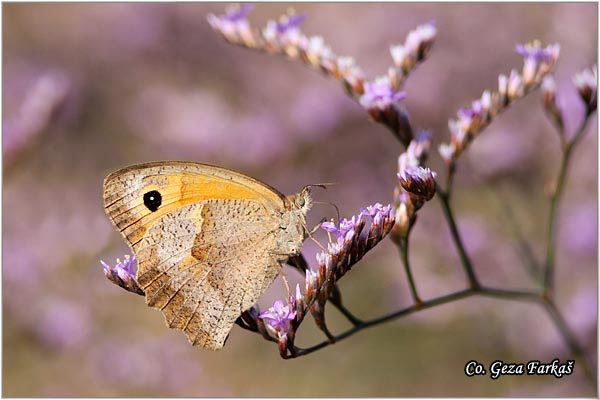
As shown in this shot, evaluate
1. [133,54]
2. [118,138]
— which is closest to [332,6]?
[133,54]

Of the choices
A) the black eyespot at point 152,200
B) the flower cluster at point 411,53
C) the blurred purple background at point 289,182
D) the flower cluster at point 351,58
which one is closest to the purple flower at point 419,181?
the flower cluster at point 351,58

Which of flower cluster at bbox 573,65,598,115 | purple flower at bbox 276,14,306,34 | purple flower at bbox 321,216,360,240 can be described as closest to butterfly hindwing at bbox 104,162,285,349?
purple flower at bbox 321,216,360,240

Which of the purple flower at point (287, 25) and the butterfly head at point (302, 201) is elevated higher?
the purple flower at point (287, 25)

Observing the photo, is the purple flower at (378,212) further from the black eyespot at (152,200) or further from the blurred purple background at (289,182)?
the blurred purple background at (289,182)

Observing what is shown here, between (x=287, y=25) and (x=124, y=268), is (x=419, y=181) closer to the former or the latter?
(x=124, y=268)

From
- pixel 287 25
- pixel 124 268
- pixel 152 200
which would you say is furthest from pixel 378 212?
pixel 287 25

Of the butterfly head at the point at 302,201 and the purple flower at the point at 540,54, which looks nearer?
the butterfly head at the point at 302,201
